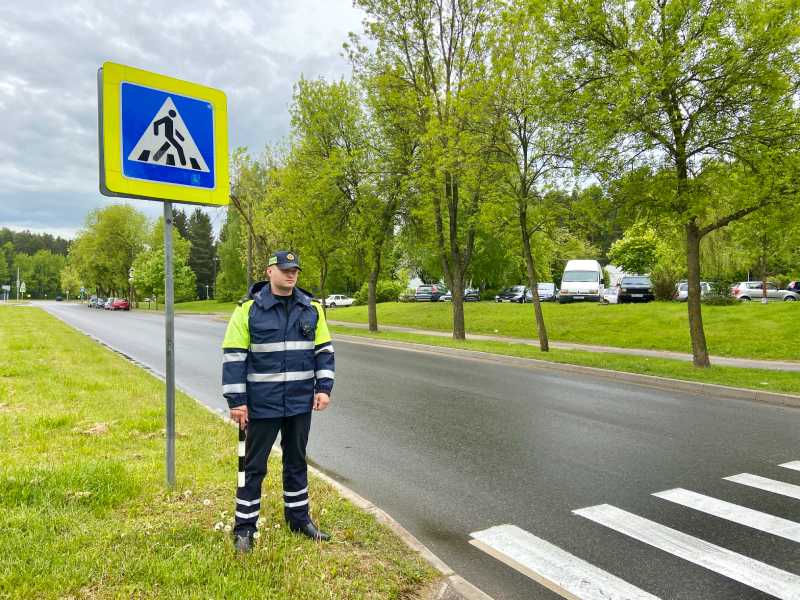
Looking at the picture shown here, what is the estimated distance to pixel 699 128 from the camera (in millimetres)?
11414

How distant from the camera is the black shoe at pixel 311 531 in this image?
3.62m

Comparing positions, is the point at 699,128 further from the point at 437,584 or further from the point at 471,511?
the point at 437,584

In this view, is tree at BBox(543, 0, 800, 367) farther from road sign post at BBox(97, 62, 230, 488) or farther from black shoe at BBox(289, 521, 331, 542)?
black shoe at BBox(289, 521, 331, 542)

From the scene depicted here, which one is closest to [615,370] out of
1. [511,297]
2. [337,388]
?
[337,388]

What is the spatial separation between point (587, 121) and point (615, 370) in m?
5.66

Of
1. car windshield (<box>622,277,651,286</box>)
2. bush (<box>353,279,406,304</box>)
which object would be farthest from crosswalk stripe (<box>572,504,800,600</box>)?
bush (<box>353,279,406,304</box>)

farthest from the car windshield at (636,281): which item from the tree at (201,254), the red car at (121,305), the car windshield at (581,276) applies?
the tree at (201,254)

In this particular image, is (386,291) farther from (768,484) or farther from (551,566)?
(551,566)

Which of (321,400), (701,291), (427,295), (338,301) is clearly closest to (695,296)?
(321,400)

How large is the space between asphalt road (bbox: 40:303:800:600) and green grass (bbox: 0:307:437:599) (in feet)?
2.36

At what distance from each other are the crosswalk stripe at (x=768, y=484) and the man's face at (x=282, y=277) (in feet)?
15.1

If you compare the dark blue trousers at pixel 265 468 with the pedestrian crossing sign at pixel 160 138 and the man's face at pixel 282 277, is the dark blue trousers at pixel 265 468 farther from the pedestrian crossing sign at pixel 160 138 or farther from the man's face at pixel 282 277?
the pedestrian crossing sign at pixel 160 138

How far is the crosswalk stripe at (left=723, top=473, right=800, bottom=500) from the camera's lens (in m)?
4.90

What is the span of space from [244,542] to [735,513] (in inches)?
149
